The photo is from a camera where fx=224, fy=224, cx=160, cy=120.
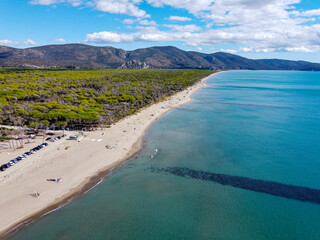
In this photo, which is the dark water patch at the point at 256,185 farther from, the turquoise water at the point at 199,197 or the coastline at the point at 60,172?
the coastline at the point at 60,172

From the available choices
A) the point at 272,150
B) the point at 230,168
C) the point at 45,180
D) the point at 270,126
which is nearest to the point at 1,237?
the point at 45,180

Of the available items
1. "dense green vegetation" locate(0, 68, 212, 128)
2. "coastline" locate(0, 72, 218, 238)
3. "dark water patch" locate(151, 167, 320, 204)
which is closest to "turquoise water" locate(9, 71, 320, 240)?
"dark water patch" locate(151, 167, 320, 204)

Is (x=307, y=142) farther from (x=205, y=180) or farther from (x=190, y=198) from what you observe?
(x=190, y=198)

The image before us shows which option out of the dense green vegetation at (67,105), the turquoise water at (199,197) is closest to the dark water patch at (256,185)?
the turquoise water at (199,197)

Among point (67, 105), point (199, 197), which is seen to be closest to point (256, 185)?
point (199, 197)

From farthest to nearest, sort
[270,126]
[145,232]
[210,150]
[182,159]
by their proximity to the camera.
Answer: [270,126] → [210,150] → [182,159] → [145,232]

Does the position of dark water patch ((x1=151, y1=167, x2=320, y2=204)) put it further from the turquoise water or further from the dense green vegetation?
the dense green vegetation
